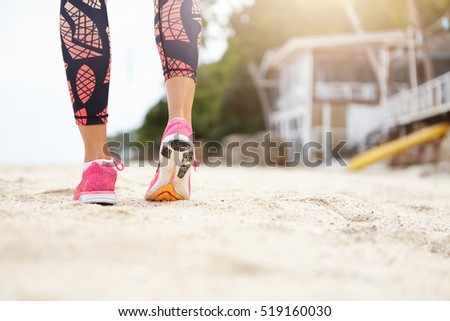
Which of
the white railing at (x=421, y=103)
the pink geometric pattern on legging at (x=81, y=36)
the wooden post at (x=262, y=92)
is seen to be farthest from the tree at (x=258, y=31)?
the pink geometric pattern on legging at (x=81, y=36)

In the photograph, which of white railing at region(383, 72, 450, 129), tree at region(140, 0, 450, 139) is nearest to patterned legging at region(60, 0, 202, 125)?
white railing at region(383, 72, 450, 129)

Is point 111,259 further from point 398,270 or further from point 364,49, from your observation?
point 364,49

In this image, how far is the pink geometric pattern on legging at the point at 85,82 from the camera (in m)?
1.71

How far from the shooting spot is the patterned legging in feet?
5.54

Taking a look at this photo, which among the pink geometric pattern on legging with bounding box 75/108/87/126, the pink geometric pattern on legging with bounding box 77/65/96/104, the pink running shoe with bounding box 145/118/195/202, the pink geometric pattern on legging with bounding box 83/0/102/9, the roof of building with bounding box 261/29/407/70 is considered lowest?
the pink running shoe with bounding box 145/118/195/202

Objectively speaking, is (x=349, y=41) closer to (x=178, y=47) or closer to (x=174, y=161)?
(x=178, y=47)

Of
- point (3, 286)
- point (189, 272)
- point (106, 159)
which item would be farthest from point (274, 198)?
point (3, 286)

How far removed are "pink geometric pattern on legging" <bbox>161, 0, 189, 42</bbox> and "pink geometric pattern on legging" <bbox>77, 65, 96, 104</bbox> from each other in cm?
28

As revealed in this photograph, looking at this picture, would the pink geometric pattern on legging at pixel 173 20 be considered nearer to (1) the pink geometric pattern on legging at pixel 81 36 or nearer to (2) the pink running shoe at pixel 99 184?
(1) the pink geometric pattern on legging at pixel 81 36

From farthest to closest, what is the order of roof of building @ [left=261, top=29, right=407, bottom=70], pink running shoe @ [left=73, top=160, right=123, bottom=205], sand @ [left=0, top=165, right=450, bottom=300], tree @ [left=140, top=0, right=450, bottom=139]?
tree @ [left=140, top=0, right=450, bottom=139]
roof of building @ [left=261, top=29, right=407, bottom=70]
pink running shoe @ [left=73, top=160, right=123, bottom=205]
sand @ [left=0, top=165, right=450, bottom=300]

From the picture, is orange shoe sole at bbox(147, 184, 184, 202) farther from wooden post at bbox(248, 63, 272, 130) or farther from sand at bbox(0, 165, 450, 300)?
wooden post at bbox(248, 63, 272, 130)

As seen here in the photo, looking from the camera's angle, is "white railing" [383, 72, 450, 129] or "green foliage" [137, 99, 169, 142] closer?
"white railing" [383, 72, 450, 129]

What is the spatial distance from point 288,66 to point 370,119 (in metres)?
3.71

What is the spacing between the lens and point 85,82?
171cm
